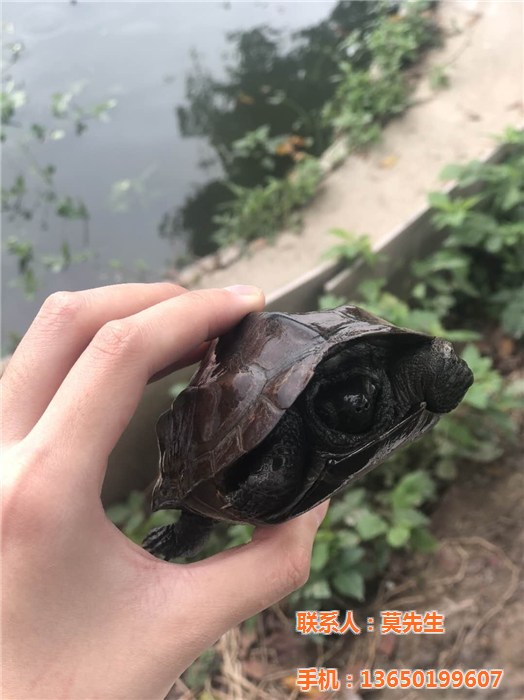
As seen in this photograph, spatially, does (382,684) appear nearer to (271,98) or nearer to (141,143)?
(141,143)

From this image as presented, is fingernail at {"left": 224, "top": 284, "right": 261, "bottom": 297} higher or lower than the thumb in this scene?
higher

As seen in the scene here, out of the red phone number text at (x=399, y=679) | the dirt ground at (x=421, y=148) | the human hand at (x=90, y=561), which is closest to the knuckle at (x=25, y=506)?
the human hand at (x=90, y=561)

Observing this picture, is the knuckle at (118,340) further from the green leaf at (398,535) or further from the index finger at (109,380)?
the green leaf at (398,535)

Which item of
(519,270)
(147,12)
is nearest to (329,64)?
(147,12)

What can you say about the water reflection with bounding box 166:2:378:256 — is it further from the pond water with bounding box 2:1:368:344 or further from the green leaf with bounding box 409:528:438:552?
the green leaf with bounding box 409:528:438:552

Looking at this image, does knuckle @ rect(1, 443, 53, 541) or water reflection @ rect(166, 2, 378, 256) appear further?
water reflection @ rect(166, 2, 378, 256)

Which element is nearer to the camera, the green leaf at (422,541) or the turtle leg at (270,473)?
the turtle leg at (270,473)

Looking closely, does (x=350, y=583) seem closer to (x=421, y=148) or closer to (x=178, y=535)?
(x=178, y=535)

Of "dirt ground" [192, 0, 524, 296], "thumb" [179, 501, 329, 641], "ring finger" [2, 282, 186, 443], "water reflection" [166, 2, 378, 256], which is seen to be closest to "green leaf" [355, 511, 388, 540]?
"thumb" [179, 501, 329, 641]
